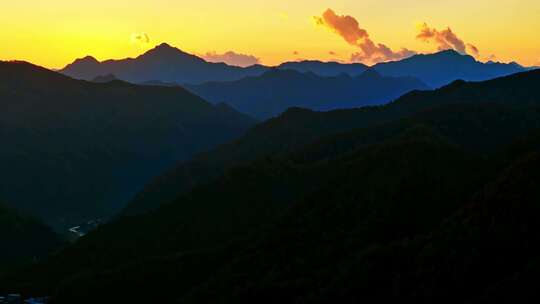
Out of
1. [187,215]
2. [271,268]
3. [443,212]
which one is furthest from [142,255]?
[443,212]

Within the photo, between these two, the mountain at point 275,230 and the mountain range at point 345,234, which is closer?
the mountain range at point 345,234

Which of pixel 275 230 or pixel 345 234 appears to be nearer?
pixel 345 234

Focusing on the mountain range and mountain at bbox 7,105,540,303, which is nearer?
the mountain range

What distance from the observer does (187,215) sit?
160m

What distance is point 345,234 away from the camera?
113 meters

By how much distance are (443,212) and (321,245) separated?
21037 millimetres

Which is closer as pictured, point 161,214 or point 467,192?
point 467,192

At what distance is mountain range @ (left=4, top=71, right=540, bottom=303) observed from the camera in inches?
3199

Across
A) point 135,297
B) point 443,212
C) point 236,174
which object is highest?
point 236,174

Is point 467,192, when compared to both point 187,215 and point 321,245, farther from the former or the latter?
point 187,215

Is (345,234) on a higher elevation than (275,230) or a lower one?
lower

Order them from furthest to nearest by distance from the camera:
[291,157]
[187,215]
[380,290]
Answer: [291,157]
[187,215]
[380,290]

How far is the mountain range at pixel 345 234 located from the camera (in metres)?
81.2

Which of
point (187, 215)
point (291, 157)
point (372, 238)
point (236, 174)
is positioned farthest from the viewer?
point (291, 157)
